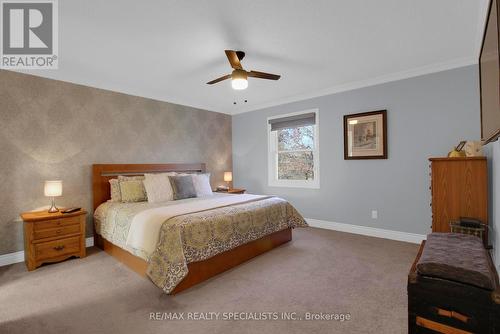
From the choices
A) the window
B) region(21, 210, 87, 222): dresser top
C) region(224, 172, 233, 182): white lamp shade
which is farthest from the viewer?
region(224, 172, 233, 182): white lamp shade

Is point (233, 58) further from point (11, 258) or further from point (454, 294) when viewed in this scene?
point (11, 258)

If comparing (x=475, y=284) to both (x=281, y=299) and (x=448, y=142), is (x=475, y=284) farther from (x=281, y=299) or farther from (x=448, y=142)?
(x=448, y=142)

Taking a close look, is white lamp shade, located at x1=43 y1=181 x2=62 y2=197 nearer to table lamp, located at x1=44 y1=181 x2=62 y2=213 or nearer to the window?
table lamp, located at x1=44 y1=181 x2=62 y2=213

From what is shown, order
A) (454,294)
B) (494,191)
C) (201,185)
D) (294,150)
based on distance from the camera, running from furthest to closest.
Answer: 1. (294,150)
2. (201,185)
3. (494,191)
4. (454,294)

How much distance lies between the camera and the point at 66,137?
3.54 meters

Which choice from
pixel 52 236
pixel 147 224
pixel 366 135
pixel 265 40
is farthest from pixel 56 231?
pixel 366 135

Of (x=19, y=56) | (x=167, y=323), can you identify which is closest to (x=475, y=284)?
(x=167, y=323)

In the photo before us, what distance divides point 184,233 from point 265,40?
2122 millimetres

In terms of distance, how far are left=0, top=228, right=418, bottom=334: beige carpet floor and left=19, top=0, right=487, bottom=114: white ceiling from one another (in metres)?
2.49

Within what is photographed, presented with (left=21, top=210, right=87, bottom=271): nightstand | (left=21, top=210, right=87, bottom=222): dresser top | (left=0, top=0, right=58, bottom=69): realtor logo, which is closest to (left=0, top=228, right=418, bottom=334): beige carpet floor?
(left=21, top=210, right=87, bottom=271): nightstand

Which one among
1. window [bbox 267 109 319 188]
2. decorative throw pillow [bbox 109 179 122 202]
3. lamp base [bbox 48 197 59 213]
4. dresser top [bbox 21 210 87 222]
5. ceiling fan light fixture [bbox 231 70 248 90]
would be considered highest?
ceiling fan light fixture [bbox 231 70 248 90]

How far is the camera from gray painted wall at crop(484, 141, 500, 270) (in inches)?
77.2

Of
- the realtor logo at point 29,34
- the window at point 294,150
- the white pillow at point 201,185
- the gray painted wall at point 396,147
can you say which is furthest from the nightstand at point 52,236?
the gray painted wall at point 396,147

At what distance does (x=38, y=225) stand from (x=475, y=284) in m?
4.00
